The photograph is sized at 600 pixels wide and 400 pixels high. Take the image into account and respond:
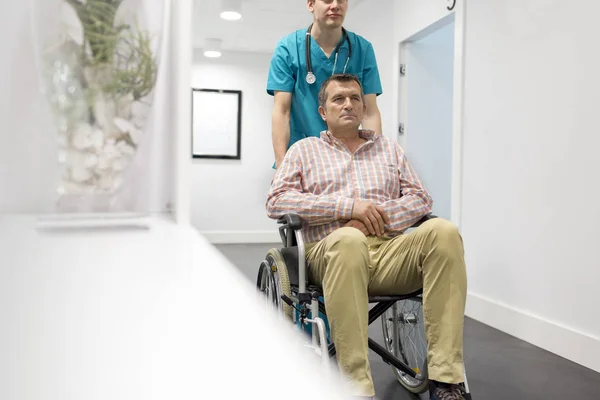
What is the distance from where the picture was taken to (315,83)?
2.03 meters

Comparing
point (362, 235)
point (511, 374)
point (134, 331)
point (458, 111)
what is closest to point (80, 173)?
point (134, 331)

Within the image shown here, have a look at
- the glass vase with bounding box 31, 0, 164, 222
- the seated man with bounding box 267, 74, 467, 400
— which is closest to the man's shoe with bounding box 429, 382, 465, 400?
the seated man with bounding box 267, 74, 467, 400

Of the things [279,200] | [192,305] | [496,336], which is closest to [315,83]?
[279,200]

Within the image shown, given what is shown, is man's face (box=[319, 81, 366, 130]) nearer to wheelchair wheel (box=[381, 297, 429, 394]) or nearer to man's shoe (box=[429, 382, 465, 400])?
wheelchair wheel (box=[381, 297, 429, 394])

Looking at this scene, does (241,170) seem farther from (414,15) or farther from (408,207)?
(408,207)

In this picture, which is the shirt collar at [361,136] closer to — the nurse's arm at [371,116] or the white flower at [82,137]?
the nurse's arm at [371,116]

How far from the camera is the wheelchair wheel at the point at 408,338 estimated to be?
6.18ft

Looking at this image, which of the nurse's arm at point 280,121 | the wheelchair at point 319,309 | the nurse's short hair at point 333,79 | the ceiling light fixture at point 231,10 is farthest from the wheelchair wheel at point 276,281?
the ceiling light fixture at point 231,10

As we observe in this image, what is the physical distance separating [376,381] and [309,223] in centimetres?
76

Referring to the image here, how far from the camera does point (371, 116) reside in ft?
6.81

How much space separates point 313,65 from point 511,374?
1.44m

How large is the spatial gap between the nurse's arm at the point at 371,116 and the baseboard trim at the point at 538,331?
50.1 inches

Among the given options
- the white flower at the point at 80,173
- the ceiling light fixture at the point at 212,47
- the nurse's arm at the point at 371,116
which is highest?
the ceiling light fixture at the point at 212,47

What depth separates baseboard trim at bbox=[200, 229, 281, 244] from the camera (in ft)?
22.5
